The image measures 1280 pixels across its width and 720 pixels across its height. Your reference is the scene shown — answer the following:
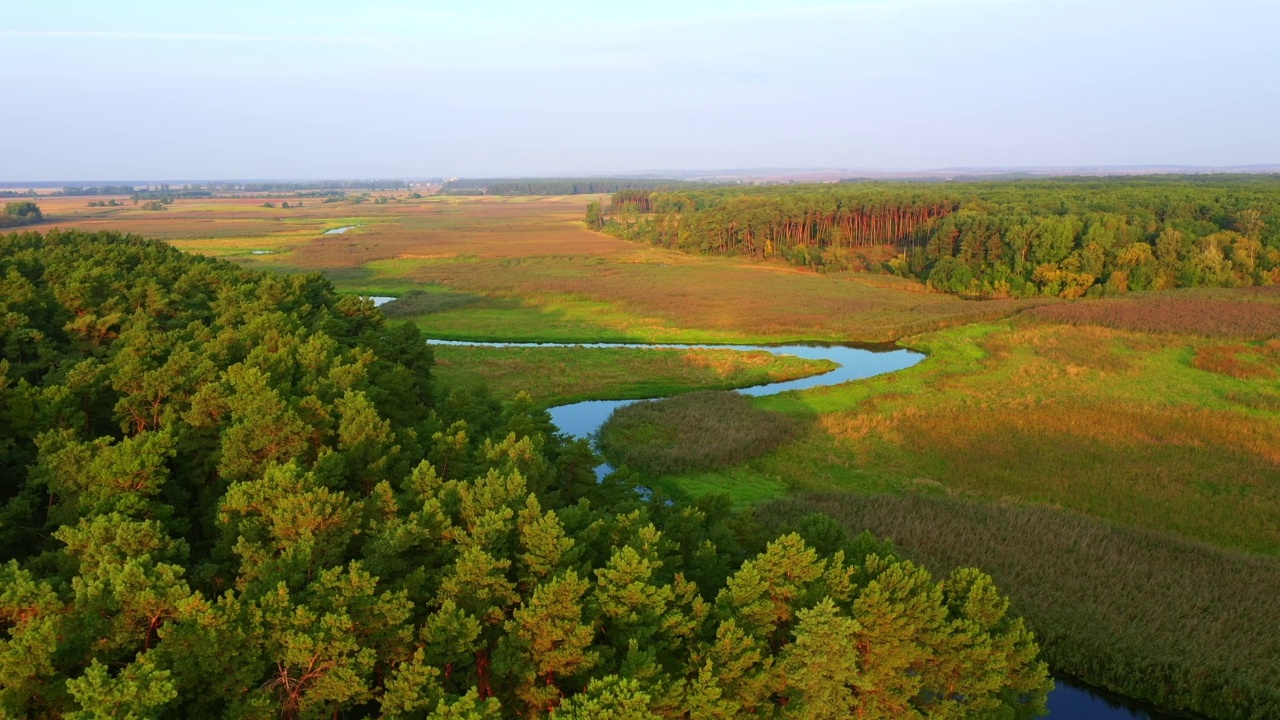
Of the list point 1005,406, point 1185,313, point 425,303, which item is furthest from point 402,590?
point 1185,313

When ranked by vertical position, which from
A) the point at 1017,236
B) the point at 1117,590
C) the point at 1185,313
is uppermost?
the point at 1017,236

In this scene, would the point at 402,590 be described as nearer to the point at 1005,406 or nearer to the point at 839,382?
the point at 1005,406

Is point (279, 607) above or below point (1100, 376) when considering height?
above

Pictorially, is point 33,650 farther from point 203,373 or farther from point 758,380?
point 758,380

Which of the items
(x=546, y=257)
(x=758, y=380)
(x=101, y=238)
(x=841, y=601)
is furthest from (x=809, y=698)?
(x=546, y=257)

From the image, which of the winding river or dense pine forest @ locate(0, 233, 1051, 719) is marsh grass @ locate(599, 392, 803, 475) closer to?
the winding river
